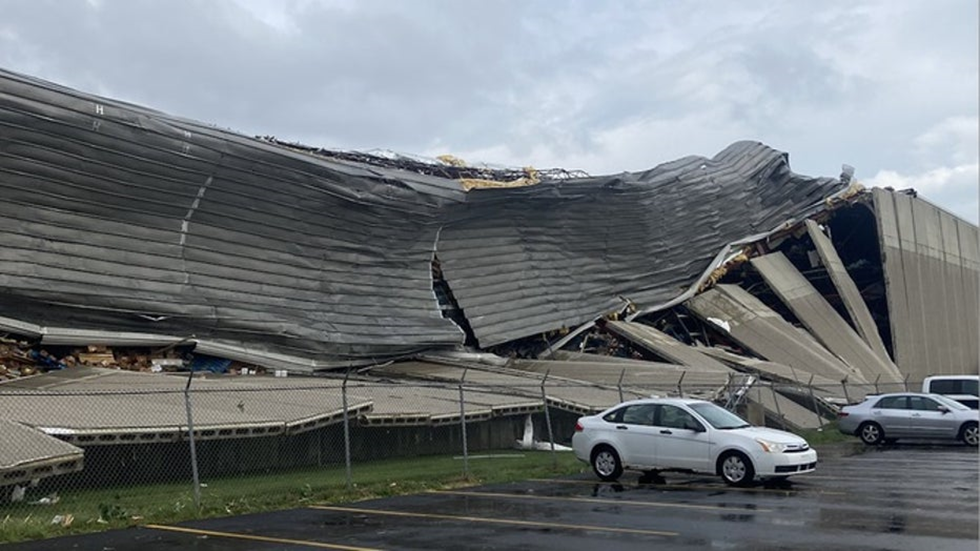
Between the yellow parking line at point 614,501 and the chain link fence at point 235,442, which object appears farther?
the yellow parking line at point 614,501

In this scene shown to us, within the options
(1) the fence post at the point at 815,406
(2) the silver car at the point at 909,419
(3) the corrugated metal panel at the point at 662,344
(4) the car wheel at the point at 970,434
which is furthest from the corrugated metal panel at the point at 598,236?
(4) the car wheel at the point at 970,434

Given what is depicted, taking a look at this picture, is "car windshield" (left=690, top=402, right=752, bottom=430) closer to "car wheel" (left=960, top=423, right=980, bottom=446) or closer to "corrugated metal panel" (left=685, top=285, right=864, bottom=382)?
"car wheel" (left=960, top=423, right=980, bottom=446)

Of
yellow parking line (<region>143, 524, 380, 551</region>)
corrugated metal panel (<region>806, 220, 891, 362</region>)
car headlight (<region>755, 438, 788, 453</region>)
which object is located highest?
corrugated metal panel (<region>806, 220, 891, 362</region>)

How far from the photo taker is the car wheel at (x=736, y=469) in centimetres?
1444

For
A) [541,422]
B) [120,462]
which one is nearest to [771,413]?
[541,422]

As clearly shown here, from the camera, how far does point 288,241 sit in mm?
24516

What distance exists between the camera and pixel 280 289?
2422 centimetres

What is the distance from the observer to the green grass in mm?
11164

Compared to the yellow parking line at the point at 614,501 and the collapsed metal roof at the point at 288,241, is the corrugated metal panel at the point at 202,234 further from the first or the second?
the yellow parking line at the point at 614,501

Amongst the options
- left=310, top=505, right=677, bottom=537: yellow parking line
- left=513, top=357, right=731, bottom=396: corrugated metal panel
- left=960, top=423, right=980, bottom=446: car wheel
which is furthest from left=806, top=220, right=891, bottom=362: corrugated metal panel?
left=310, top=505, right=677, bottom=537: yellow parking line

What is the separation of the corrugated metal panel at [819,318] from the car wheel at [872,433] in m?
12.8

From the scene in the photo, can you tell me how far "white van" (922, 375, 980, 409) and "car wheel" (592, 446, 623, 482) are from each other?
A: 14699 mm

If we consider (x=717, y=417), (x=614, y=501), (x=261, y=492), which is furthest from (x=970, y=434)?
(x=261, y=492)

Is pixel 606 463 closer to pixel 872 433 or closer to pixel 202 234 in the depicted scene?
pixel 872 433
